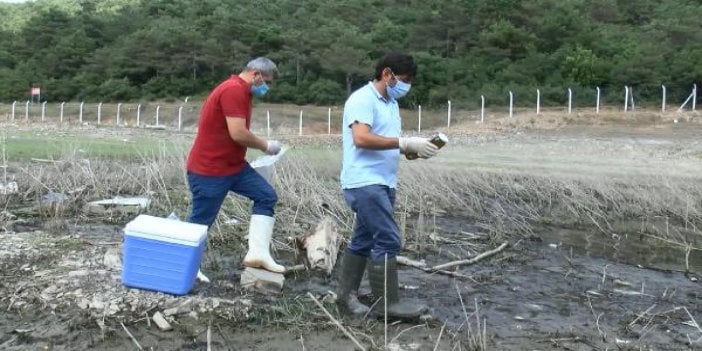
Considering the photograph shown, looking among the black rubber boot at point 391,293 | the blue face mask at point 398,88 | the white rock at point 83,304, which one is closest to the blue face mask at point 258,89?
the blue face mask at point 398,88

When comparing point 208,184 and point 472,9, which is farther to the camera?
point 472,9

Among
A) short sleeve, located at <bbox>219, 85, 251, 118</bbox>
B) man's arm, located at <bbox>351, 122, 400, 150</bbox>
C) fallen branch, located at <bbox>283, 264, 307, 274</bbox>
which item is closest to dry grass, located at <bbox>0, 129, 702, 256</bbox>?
fallen branch, located at <bbox>283, 264, 307, 274</bbox>

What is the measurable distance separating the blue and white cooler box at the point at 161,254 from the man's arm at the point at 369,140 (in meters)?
1.16

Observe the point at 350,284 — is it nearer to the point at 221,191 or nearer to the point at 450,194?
the point at 221,191

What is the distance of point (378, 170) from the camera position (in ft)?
14.1

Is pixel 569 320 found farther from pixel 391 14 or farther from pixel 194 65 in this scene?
pixel 391 14

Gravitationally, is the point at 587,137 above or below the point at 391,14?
below

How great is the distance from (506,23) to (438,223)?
119 ft

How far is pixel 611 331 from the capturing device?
4.50 metres

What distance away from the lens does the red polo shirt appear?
471 centimetres

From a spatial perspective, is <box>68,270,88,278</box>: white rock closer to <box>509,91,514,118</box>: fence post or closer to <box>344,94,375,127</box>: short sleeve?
<box>344,94,375,127</box>: short sleeve

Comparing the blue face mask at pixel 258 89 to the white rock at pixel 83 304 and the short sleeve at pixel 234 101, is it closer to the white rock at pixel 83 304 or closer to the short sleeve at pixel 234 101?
the short sleeve at pixel 234 101

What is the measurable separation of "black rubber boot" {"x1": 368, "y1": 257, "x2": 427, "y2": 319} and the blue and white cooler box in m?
1.11

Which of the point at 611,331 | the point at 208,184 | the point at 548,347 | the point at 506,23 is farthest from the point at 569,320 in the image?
the point at 506,23
